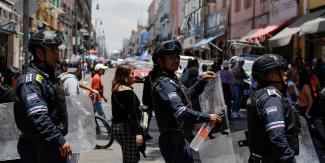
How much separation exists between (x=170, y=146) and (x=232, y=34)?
32.6 m

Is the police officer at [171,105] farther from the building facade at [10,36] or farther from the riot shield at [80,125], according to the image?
the building facade at [10,36]

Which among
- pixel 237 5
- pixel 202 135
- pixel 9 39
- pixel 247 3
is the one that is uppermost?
pixel 237 5

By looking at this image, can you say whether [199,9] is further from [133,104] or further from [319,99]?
[133,104]

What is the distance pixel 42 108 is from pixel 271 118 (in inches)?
64.9

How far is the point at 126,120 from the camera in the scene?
659 cm

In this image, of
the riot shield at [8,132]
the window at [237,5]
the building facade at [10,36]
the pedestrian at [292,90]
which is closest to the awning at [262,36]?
the building facade at [10,36]

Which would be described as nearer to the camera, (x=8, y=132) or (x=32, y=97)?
(x=32, y=97)

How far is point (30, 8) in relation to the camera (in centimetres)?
1134

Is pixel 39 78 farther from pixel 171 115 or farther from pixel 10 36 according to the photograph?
pixel 10 36

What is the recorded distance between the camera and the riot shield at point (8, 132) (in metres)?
5.52

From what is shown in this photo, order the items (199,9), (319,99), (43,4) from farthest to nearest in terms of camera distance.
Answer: (199,9)
(43,4)
(319,99)

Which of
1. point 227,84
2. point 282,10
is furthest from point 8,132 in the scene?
point 282,10

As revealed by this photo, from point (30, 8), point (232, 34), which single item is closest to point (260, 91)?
point (30, 8)

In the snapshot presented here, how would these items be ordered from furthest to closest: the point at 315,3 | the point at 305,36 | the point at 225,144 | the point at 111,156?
the point at 305,36, the point at 315,3, the point at 111,156, the point at 225,144
